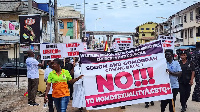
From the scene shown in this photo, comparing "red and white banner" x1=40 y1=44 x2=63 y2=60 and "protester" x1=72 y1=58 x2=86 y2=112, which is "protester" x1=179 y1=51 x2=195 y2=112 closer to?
"protester" x1=72 y1=58 x2=86 y2=112

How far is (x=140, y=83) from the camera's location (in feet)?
21.3

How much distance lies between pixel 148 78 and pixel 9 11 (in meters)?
32.6

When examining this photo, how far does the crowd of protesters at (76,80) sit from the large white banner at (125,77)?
0.28 m

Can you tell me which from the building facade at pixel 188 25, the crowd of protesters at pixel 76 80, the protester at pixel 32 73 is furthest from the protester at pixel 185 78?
the building facade at pixel 188 25

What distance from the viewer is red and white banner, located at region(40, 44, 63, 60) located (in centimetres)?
1131

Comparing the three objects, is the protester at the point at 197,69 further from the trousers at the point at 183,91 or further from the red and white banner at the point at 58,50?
the red and white banner at the point at 58,50

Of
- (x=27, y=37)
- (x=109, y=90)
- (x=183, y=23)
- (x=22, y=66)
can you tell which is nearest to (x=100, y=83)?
(x=109, y=90)

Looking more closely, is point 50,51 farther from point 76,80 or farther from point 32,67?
point 76,80

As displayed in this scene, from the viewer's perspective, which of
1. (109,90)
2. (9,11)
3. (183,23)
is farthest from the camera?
(183,23)

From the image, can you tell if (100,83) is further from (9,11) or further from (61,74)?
(9,11)

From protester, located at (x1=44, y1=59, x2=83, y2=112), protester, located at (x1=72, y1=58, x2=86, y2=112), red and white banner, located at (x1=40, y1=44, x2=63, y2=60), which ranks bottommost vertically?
protester, located at (x1=72, y1=58, x2=86, y2=112)

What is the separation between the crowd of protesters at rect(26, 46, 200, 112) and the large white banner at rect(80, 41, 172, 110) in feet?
0.90

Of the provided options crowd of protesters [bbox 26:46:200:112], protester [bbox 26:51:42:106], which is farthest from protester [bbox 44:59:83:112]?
protester [bbox 26:51:42:106]

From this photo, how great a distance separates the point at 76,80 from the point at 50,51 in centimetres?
518
